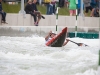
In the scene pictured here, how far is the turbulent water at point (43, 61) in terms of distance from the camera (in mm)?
11367

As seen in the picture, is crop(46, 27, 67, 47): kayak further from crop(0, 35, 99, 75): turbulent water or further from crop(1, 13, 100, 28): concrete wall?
crop(1, 13, 100, 28): concrete wall

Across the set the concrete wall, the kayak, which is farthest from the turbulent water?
the concrete wall

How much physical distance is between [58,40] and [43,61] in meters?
4.47

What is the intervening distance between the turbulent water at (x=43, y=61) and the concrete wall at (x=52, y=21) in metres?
3.90

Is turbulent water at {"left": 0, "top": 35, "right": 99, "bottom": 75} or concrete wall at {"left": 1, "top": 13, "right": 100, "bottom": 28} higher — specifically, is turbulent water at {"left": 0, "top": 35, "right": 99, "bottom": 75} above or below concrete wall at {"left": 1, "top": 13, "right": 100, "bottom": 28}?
below

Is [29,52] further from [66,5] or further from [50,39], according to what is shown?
[66,5]

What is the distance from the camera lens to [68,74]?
10930 millimetres

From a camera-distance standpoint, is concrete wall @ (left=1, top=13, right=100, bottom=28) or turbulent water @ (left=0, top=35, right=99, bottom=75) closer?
turbulent water @ (left=0, top=35, right=99, bottom=75)

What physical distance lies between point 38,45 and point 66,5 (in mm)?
6295

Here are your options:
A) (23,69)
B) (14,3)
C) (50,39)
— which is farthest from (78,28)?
(23,69)

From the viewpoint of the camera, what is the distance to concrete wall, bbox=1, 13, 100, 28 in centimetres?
2209

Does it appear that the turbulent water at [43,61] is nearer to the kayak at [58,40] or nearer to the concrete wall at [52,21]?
the kayak at [58,40]

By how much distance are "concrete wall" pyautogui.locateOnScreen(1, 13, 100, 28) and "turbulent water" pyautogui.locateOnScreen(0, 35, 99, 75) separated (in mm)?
3898

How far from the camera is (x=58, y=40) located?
17828mm
